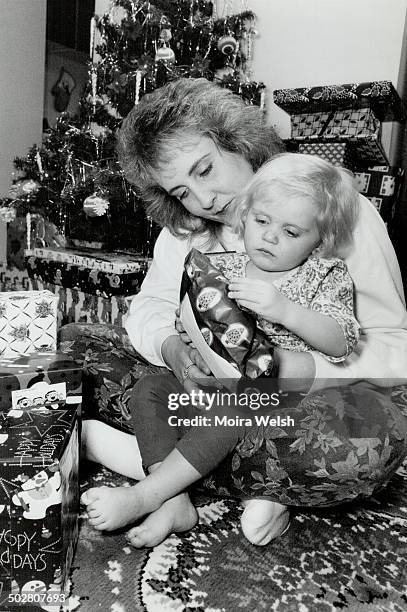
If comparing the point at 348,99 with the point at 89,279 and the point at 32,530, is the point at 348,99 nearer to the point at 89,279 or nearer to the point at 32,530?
the point at 89,279

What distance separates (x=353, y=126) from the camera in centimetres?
179

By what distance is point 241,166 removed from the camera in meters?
0.98

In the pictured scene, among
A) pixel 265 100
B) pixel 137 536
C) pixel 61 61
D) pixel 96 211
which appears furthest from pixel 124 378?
pixel 61 61

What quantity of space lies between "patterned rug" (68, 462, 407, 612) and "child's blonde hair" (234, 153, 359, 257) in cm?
46

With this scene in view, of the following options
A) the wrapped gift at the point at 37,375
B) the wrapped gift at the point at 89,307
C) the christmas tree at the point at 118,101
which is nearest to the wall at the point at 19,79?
the christmas tree at the point at 118,101

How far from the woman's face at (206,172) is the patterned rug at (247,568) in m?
0.54

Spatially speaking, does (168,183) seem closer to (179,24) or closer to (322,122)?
(322,122)

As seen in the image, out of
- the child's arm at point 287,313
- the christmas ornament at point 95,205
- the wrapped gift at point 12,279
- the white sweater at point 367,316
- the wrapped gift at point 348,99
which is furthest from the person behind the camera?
the wrapped gift at point 12,279

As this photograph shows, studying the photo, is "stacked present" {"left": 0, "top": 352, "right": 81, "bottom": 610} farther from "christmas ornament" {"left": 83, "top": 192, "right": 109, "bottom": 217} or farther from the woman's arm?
"christmas ornament" {"left": 83, "top": 192, "right": 109, "bottom": 217}

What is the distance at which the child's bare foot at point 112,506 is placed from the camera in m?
0.79

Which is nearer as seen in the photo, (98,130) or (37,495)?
(37,495)

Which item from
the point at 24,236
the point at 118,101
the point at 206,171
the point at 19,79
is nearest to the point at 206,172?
the point at 206,171

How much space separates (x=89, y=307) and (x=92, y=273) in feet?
0.44

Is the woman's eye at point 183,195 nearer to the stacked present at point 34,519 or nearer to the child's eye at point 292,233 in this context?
the child's eye at point 292,233
